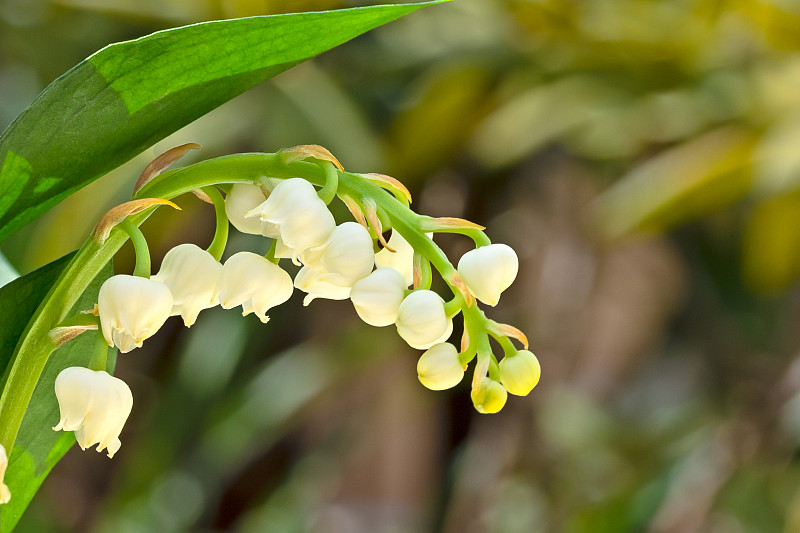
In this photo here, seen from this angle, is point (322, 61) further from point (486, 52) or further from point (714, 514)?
point (714, 514)

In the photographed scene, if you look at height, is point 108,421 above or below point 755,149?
above

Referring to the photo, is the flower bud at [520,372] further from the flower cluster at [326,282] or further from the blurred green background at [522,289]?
the blurred green background at [522,289]

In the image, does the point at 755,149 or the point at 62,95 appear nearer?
the point at 62,95

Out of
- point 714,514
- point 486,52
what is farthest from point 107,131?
point 714,514

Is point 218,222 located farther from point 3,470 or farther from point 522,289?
point 522,289

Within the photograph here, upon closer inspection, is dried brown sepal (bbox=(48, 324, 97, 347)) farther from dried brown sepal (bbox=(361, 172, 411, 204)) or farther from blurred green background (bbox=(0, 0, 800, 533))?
blurred green background (bbox=(0, 0, 800, 533))

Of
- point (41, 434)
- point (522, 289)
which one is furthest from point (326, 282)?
point (522, 289)

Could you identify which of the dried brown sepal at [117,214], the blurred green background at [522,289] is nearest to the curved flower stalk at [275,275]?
the dried brown sepal at [117,214]
